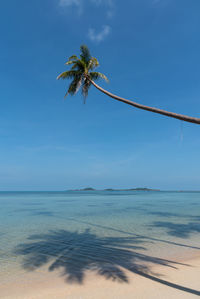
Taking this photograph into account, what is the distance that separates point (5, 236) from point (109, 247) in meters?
8.31

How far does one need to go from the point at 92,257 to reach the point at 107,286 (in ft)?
9.34

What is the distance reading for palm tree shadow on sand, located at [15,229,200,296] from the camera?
662 cm

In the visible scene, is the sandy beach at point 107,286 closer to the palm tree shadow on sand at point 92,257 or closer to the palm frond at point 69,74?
the palm tree shadow on sand at point 92,257

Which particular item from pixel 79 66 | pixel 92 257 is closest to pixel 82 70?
pixel 79 66

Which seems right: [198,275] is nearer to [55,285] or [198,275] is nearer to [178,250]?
[178,250]

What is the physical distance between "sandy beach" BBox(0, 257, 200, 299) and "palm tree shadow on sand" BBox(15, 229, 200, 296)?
15 cm

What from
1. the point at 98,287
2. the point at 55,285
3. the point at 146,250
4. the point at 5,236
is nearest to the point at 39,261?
the point at 55,285

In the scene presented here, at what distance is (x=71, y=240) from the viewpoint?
1142 centimetres

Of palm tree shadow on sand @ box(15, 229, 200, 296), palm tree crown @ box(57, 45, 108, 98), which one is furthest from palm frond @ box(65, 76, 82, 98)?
palm tree shadow on sand @ box(15, 229, 200, 296)

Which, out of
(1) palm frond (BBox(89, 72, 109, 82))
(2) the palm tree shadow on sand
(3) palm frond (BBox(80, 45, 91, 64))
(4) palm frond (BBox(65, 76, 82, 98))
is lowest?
(2) the palm tree shadow on sand

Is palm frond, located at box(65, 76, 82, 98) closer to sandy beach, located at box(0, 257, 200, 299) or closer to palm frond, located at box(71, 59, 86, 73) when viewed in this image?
palm frond, located at box(71, 59, 86, 73)

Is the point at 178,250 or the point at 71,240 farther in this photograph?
the point at 71,240

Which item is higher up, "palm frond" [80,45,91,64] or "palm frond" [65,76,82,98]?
"palm frond" [80,45,91,64]

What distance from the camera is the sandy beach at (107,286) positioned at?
17.0 ft
